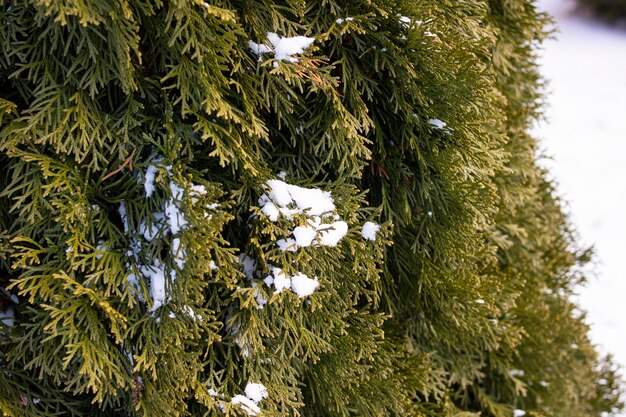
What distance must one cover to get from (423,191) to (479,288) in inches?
20.5

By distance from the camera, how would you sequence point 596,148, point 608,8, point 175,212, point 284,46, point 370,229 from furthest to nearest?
point 608,8, point 596,148, point 370,229, point 284,46, point 175,212

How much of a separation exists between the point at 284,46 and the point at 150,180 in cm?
55

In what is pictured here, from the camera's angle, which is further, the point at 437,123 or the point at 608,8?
the point at 608,8

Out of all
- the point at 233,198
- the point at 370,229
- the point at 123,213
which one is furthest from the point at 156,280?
the point at 370,229

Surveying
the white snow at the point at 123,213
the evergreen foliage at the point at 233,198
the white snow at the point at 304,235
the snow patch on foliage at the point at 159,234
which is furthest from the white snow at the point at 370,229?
the white snow at the point at 123,213

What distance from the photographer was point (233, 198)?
175cm

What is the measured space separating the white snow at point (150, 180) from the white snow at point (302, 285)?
1.61ft

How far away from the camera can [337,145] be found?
1.79 metres

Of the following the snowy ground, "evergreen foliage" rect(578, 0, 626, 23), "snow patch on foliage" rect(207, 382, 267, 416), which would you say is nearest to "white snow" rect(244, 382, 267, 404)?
"snow patch on foliage" rect(207, 382, 267, 416)

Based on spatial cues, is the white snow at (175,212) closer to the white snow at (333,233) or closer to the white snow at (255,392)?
the white snow at (333,233)

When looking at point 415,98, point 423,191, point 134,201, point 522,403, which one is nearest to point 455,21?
point 415,98

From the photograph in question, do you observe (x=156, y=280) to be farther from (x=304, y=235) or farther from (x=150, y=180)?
(x=304, y=235)

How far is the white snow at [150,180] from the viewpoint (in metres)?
1.58

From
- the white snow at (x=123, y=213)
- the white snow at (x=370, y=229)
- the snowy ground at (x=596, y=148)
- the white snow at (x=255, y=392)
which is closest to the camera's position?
the white snow at (x=123, y=213)
